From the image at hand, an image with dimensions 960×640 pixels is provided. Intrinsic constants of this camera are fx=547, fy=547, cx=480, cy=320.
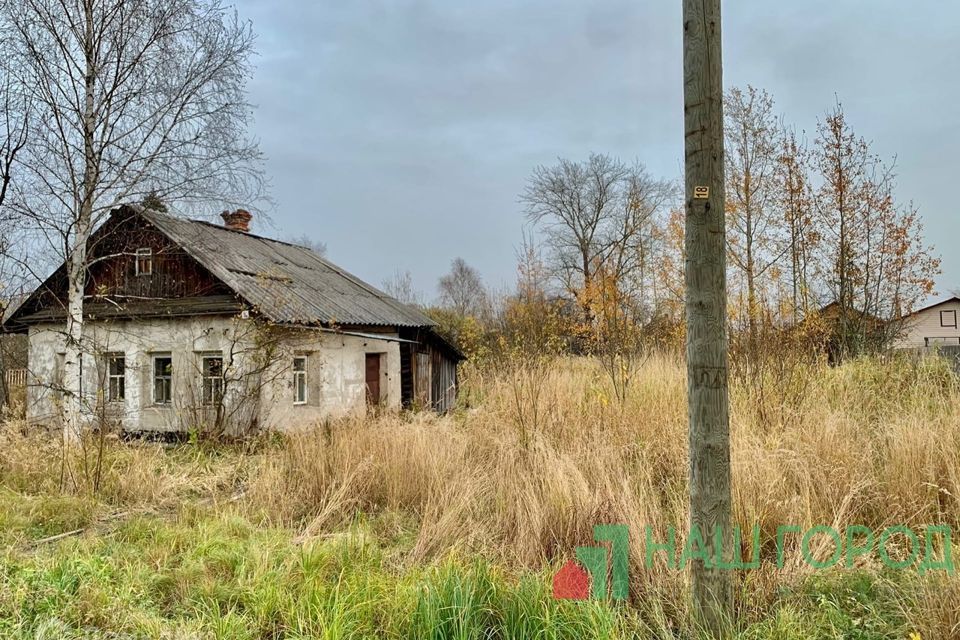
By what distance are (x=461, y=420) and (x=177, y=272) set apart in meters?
9.41

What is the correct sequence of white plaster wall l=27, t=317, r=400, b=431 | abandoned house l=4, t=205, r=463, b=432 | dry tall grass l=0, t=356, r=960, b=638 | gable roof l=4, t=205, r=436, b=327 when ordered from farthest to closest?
gable roof l=4, t=205, r=436, b=327 < white plaster wall l=27, t=317, r=400, b=431 < abandoned house l=4, t=205, r=463, b=432 < dry tall grass l=0, t=356, r=960, b=638

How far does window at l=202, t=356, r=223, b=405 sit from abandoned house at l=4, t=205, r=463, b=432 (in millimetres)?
28

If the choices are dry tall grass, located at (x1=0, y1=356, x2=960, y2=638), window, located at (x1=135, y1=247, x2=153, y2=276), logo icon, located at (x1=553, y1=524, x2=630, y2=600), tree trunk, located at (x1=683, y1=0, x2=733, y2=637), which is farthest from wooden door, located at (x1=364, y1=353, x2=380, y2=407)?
tree trunk, located at (x1=683, y1=0, x2=733, y2=637)

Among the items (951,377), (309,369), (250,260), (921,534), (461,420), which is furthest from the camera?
(250,260)

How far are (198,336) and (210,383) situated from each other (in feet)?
3.88

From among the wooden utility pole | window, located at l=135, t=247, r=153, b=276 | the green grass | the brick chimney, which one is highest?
the brick chimney

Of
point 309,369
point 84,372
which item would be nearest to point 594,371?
point 309,369

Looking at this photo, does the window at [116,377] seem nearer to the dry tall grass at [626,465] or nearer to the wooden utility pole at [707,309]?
the dry tall grass at [626,465]

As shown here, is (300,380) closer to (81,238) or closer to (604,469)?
(81,238)

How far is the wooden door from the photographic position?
16.4 metres

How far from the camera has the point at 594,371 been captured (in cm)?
870

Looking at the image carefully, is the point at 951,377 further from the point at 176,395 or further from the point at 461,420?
the point at 176,395

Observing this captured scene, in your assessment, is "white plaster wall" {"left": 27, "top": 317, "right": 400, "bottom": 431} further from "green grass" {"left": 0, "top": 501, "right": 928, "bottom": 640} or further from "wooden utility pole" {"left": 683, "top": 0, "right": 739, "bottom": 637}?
"wooden utility pole" {"left": 683, "top": 0, "right": 739, "bottom": 637}

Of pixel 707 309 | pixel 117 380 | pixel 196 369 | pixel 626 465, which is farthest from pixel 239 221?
pixel 707 309
